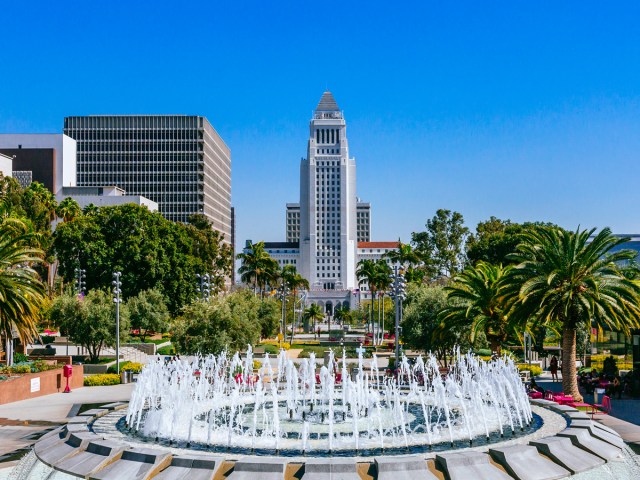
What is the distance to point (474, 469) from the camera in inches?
546

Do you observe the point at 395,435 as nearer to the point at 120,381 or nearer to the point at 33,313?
the point at 33,313

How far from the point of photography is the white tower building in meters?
190

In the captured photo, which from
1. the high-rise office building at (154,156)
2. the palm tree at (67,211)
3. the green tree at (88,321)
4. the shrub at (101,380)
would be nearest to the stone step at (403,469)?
the shrub at (101,380)

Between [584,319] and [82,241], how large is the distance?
48.4 meters

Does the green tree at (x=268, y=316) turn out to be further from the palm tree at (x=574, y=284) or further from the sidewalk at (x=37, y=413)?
the palm tree at (x=574, y=284)

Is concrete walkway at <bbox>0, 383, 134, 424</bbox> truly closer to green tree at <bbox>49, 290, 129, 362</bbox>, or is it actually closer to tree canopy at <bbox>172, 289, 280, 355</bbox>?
tree canopy at <bbox>172, 289, 280, 355</bbox>

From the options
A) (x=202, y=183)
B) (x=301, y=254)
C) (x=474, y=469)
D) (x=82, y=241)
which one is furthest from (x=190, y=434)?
(x=301, y=254)

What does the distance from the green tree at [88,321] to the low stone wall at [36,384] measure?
24.9 feet

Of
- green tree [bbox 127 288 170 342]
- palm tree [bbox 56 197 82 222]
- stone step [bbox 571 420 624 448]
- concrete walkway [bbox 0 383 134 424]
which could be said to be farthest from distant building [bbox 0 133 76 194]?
stone step [bbox 571 420 624 448]

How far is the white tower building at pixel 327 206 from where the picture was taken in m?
190

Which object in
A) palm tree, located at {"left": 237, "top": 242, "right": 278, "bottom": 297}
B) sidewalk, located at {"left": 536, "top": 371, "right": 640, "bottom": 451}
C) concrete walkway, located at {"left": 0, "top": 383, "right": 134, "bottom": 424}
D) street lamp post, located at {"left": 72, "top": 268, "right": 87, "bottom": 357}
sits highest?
palm tree, located at {"left": 237, "top": 242, "right": 278, "bottom": 297}

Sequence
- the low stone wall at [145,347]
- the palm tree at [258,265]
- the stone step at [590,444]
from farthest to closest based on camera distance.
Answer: the palm tree at [258,265]
the low stone wall at [145,347]
the stone step at [590,444]

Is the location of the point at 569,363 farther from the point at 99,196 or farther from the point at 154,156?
the point at 154,156

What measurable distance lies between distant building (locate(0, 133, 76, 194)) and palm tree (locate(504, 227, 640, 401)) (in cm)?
9903
